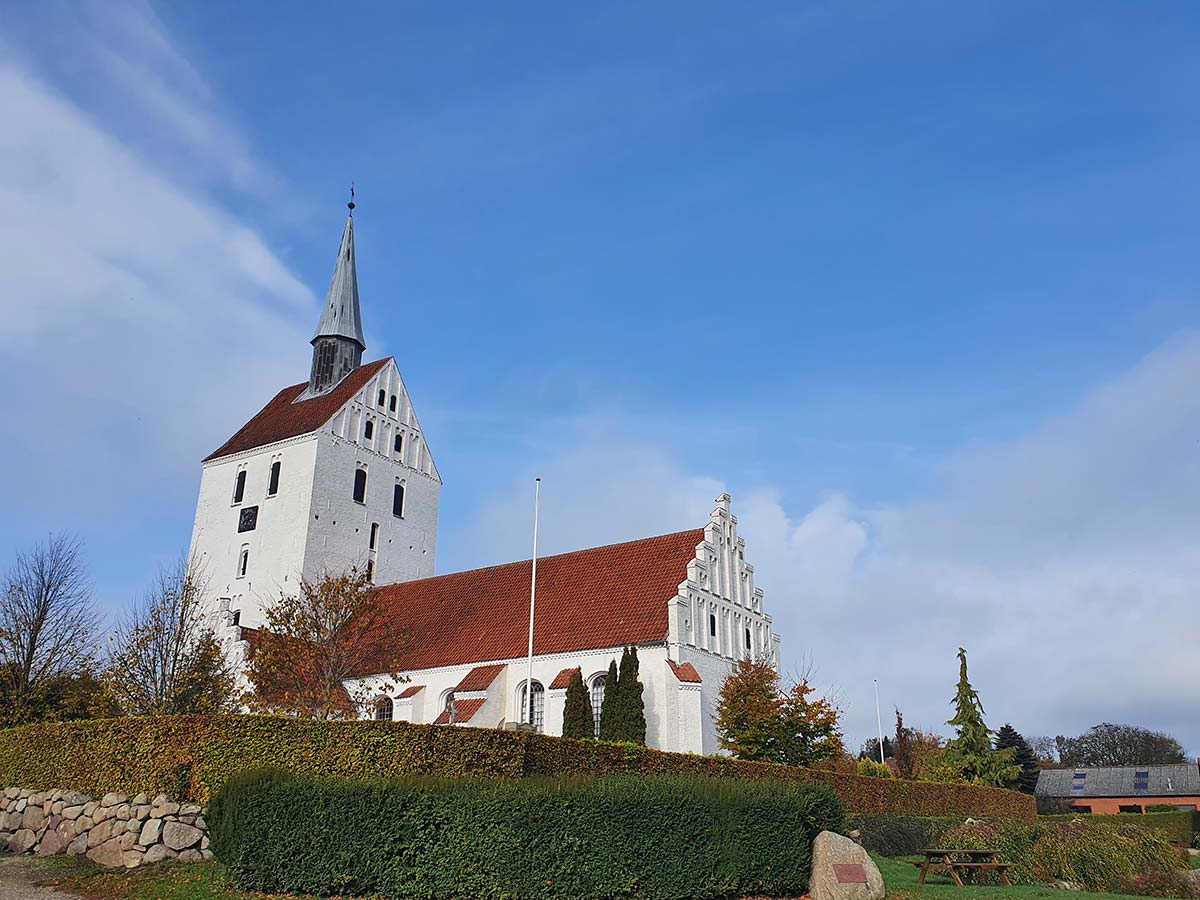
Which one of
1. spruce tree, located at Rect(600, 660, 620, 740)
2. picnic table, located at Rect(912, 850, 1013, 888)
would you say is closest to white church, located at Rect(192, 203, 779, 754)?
spruce tree, located at Rect(600, 660, 620, 740)

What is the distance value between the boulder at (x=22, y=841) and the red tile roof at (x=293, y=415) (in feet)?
89.8

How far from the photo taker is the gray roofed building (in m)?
66.6

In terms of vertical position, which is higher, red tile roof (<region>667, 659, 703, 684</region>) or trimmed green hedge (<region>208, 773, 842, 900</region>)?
red tile roof (<region>667, 659, 703, 684</region>)

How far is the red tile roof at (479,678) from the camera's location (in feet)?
109

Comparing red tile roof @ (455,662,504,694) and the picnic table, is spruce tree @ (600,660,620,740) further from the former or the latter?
the picnic table

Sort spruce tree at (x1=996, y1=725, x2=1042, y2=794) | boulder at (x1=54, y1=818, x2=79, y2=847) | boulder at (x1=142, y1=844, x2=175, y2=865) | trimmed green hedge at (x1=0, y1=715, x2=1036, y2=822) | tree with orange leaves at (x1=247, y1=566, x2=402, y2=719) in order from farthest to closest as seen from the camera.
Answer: spruce tree at (x1=996, y1=725, x2=1042, y2=794), tree with orange leaves at (x1=247, y1=566, x2=402, y2=719), boulder at (x1=54, y1=818, x2=79, y2=847), trimmed green hedge at (x1=0, y1=715, x2=1036, y2=822), boulder at (x1=142, y1=844, x2=175, y2=865)

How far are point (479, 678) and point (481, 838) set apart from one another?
21536 mm

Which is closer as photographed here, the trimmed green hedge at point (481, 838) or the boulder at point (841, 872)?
the trimmed green hedge at point (481, 838)

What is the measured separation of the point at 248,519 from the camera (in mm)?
43688

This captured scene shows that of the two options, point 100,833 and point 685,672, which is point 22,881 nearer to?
point 100,833

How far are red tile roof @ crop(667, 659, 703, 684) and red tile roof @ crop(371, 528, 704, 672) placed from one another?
1.09 meters

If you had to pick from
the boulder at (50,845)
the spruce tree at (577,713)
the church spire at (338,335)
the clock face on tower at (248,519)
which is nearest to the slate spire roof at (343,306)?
the church spire at (338,335)

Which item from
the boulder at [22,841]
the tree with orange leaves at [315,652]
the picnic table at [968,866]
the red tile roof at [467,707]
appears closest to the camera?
the boulder at [22,841]

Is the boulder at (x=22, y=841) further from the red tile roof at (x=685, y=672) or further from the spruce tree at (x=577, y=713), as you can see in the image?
the red tile roof at (x=685, y=672)
